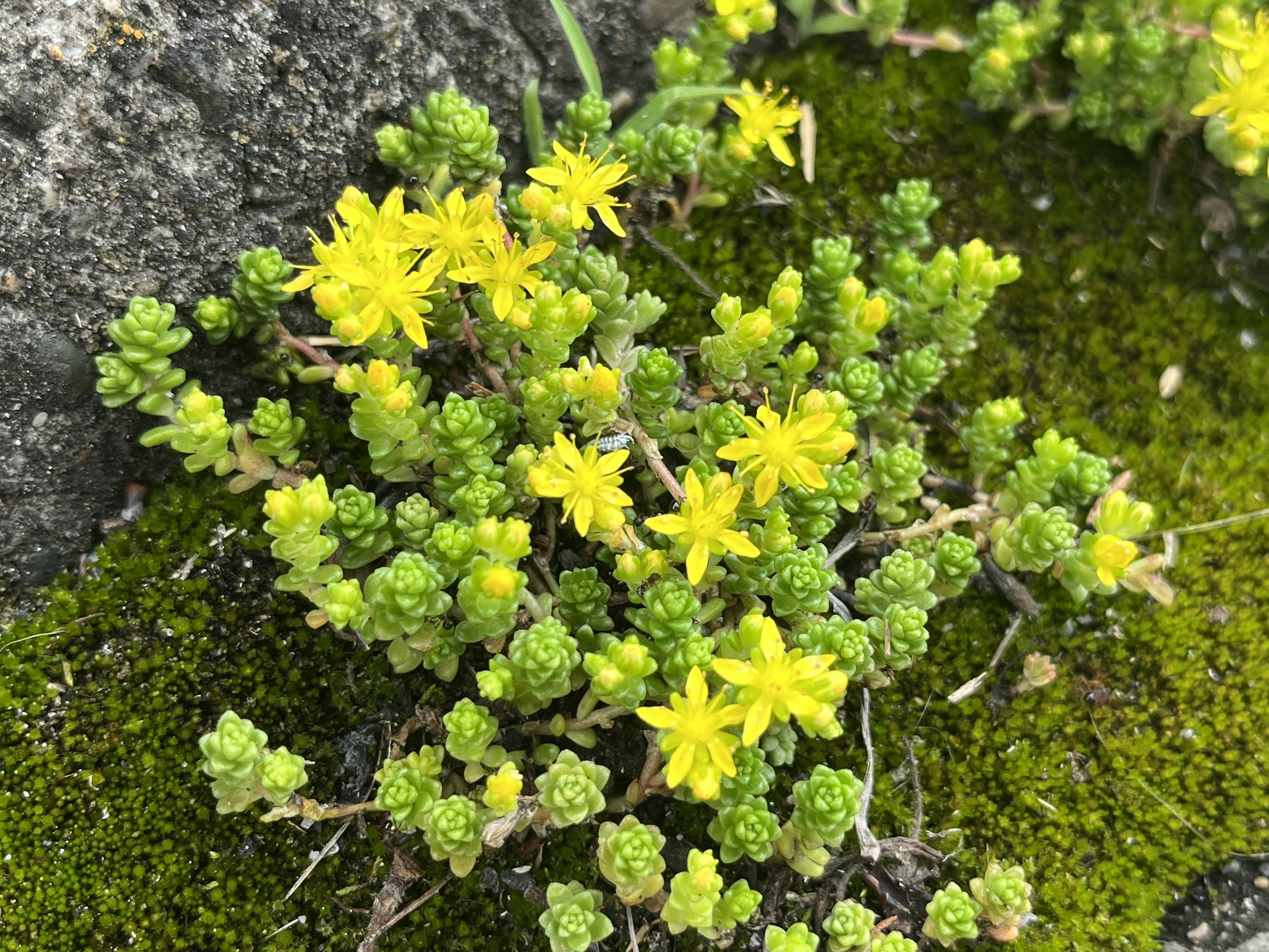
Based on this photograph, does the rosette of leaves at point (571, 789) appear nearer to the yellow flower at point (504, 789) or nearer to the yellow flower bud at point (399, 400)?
the yellow flower at point (504, 789)

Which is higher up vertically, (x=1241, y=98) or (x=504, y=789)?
(x=504, y=789)

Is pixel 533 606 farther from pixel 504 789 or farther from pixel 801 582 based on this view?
pixel 801 582

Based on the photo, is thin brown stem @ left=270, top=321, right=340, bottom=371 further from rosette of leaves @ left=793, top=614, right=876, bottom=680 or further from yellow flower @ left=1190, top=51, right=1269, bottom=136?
yellow flower @ left=1190, top=51, right=1269, bottom=136

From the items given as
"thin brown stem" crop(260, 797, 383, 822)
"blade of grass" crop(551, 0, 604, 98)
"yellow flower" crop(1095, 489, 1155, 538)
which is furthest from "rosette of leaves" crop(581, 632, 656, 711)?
"blade of grass" crop(551, 0, 604, 98)

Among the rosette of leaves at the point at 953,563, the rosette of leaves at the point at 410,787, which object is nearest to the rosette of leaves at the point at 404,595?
the rosette of leaves at the point at 410,787

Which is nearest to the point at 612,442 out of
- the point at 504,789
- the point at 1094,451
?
the point at 504,789

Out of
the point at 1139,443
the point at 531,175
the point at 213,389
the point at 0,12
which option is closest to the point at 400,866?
the point at 213,389

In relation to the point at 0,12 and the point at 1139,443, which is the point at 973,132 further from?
the point at 0,12
